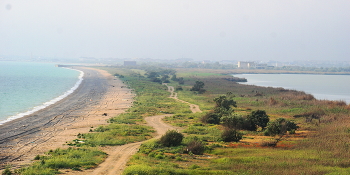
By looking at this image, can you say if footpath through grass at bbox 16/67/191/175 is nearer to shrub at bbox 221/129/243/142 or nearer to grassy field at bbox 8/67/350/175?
grassy field at bbox 8/67/350/175

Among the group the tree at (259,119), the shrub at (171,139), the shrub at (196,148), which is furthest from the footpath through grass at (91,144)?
the tree at (259,119)

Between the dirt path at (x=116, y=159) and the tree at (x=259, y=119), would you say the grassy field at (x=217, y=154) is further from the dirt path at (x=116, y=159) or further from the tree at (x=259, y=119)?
the tree at (x=259, y=119)

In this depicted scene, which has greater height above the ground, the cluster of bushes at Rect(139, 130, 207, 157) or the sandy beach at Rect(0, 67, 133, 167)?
the cluster of bushes at Rect(139, 130, 207, 157)

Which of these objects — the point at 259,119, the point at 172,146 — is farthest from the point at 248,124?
→ the point at 172,146

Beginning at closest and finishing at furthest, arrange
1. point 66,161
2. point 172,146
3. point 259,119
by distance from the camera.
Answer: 1. point 66,161
2. point 172,146
3. point 259,119

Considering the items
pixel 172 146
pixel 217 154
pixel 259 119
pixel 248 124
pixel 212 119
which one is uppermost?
pixel 259 119

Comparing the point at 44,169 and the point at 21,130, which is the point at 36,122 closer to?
the point at 21,130

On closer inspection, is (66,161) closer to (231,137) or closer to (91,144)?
(91,144)

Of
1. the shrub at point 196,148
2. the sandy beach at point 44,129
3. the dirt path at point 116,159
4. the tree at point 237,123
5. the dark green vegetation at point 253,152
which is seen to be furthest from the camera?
the tree at point 237,123

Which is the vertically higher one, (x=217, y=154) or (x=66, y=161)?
(x=66, y=161)

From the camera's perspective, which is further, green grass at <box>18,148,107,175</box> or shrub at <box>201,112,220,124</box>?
shrub at <box>201,112,220,124</box>

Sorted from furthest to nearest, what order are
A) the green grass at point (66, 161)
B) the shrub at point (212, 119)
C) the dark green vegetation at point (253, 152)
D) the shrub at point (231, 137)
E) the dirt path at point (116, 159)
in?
the shrub at point (212, 119)
the shrub at point (231, 137)
the dirt path at point (116, 159)
the green grass at point (66, 161)
the dark green vegetation at point (253, 152)

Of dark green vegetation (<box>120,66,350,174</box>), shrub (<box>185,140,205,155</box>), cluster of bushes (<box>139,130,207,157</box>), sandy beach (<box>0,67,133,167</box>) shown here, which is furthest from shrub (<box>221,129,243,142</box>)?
sandy beach (<box>0,67,133,167</box>)

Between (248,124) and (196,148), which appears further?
(248,124)
